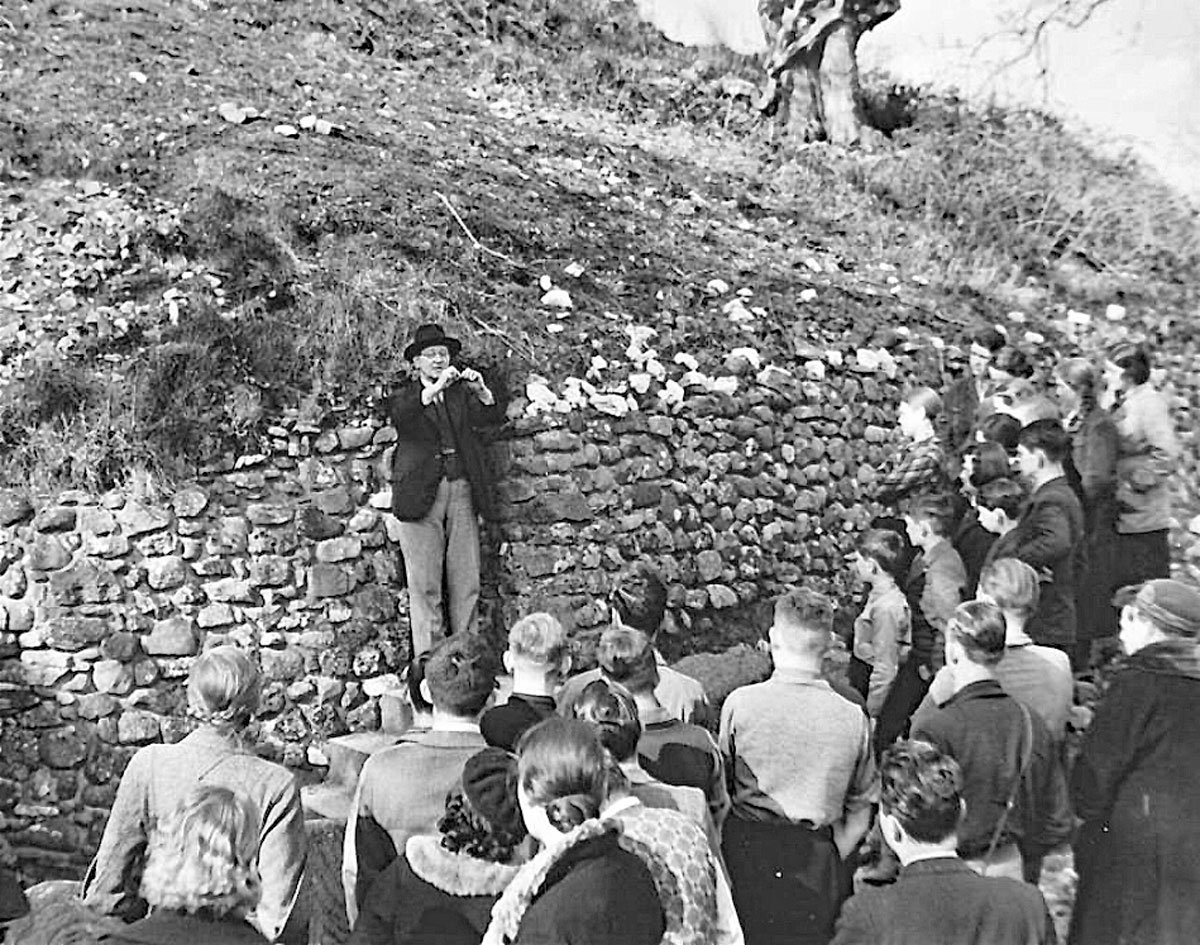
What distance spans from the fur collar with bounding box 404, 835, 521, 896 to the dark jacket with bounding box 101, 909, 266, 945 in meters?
0.52

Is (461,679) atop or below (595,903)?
atop

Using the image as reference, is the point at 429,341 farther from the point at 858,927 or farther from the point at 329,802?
the point at 858,927

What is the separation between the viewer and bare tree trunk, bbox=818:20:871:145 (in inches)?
647

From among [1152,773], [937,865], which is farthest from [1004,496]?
[937,865]

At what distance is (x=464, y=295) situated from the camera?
8.67 metres

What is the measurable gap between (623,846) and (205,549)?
4590 millimetres

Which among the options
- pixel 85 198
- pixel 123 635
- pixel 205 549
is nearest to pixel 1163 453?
pixel 205 549

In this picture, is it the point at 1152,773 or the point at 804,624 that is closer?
the point at 1152,773

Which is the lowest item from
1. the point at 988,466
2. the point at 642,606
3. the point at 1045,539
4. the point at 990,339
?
the point at 642,606

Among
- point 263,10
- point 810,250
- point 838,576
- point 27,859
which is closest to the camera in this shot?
point 27,859

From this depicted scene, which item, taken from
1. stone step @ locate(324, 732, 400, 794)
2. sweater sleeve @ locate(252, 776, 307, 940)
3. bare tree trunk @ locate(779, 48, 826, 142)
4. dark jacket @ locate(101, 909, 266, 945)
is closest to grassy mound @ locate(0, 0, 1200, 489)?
bare tree trunk @ locate(779, 48, 826, 142)

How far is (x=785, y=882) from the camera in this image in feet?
12.7

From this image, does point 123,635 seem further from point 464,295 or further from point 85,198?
point 85,198

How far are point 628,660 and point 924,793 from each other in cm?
119
